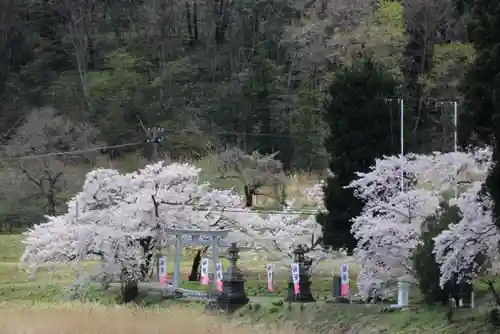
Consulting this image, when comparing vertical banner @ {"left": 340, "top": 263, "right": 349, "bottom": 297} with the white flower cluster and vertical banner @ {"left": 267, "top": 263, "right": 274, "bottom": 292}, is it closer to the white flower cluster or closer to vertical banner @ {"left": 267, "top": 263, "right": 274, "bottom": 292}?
vertical banner @ {"left": 267, "top": 263, "right": 274, "bottom": 292}

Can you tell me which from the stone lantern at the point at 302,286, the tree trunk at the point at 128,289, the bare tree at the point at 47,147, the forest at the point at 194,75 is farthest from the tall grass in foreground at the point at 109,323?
the bare tree at the point at 47,147

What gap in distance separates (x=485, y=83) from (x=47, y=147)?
3483cm

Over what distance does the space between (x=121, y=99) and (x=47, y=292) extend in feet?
78.4

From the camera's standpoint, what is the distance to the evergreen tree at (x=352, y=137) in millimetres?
23828

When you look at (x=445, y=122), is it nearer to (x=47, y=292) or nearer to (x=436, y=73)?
(x=436, y=73)

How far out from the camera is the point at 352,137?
24016mm

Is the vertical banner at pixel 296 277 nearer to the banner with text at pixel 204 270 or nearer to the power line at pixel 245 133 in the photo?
the banner with text at pixel 204 270

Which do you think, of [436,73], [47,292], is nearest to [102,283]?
[47,292]

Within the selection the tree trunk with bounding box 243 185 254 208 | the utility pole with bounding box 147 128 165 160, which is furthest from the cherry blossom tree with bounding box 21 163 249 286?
the tree trunk with bounding box 243 185 254 208

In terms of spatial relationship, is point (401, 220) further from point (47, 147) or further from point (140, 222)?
point (47, 147)

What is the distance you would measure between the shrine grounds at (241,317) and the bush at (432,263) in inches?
17.6

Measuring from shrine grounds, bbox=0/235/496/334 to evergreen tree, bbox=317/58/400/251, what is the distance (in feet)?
7.13

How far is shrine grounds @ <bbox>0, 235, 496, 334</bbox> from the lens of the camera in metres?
15.5

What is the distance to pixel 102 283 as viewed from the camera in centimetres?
2638
